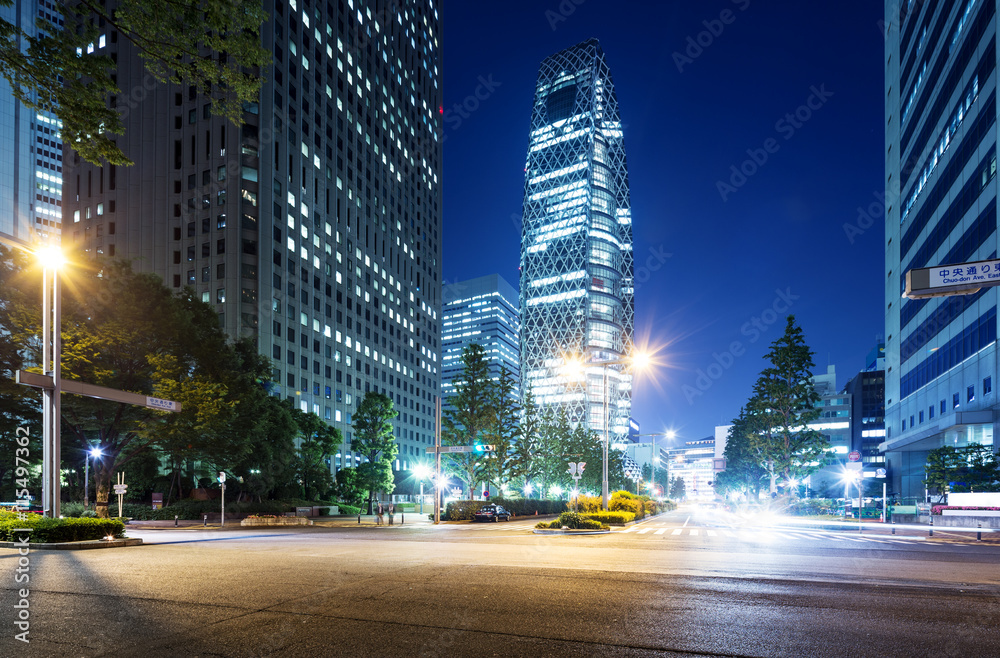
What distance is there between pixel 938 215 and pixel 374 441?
60478 mm

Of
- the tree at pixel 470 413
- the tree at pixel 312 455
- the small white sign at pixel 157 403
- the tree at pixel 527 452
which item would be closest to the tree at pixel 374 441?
the tree at pixel 312 455

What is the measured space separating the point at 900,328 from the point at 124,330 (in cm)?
7581

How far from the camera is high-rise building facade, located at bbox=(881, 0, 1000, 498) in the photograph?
144 feet

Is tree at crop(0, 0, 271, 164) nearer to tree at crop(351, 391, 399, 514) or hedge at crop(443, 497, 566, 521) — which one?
hedge at crop(443, 497, 566, 521)

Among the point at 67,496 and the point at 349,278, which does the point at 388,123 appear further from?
the point at 67,496

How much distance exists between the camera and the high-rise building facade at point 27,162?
11356cm

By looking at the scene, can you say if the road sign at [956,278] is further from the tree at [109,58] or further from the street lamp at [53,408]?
the street lamp at [53,408]

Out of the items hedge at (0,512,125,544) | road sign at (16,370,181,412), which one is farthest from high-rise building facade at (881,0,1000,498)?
hedge at (0,512,125,544)

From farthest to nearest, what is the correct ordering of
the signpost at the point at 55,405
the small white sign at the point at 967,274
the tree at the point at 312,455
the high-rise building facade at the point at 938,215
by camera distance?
1. the tree at the point at 312,455
2. the high-rise building facade at the point at 938,215
3. the signpost at the point at 55,405
4. the small white sign at the point at 967,274

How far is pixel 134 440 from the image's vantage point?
41031 mm

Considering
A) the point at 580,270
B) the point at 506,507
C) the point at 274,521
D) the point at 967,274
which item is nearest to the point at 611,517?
the point at 506,507

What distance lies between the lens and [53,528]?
61.4 feet

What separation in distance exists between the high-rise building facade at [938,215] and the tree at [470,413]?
35455 millimetres

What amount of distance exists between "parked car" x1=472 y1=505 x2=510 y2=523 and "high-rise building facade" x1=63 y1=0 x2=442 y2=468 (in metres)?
29.6
